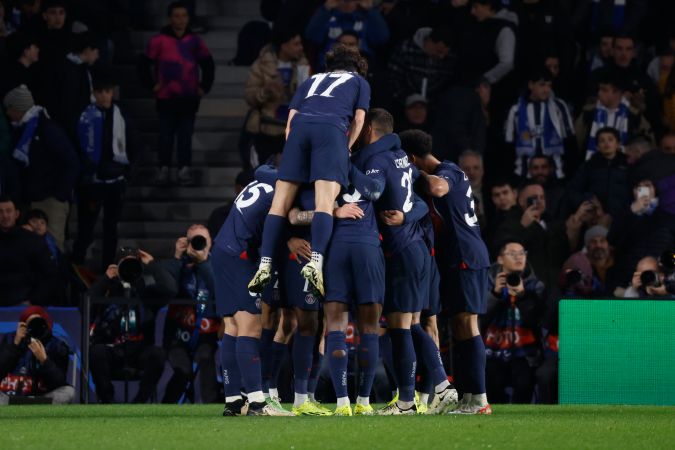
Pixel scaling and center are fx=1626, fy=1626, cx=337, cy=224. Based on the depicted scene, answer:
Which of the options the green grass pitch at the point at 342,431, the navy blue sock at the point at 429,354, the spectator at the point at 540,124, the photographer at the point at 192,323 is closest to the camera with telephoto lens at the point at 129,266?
the photographer at the point at 192,323

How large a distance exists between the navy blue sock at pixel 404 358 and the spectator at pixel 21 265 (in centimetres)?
573

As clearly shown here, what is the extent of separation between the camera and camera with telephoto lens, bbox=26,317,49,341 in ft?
48.1

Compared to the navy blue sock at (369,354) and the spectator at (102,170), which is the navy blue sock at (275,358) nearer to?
the navy blue sock at (369,354)

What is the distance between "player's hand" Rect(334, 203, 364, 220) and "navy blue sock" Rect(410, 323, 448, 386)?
129 cm

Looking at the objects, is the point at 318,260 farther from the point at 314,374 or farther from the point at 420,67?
the point at 420,67

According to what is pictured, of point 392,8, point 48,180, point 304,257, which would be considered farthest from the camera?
point 392,8

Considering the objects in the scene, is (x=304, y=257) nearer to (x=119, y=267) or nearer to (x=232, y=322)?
(x=232, y=322)

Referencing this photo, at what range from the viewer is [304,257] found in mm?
11195

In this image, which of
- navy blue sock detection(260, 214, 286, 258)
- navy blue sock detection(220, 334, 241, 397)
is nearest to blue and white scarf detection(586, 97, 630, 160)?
navy blue sock detection(220, 334, 241, 397)

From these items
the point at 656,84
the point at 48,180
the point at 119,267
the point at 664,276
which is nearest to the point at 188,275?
the point at 119,267

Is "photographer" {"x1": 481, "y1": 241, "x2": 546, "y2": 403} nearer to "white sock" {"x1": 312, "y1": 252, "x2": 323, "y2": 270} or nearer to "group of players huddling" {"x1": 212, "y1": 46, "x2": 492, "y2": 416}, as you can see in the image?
"group of players huddling" {"x1": 212, "y1": 46, "x2": 492, "y2": 416}

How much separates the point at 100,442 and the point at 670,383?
6231 mm

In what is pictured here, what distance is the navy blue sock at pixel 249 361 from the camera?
1095cm

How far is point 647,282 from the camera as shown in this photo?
14680mm
